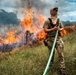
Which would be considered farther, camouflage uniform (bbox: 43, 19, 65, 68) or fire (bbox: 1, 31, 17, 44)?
fire (bbox: 1, 31, 17, 44)

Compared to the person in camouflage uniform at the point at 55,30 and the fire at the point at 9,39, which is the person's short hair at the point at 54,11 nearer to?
the person in camouflage uniform at the point at 55,30

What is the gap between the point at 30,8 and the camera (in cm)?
2922

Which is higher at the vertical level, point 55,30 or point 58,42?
point 55,30

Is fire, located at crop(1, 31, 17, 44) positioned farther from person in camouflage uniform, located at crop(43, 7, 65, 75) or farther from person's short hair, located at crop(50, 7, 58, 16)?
person's short hair, located at crop(50, 7, 58, 16)

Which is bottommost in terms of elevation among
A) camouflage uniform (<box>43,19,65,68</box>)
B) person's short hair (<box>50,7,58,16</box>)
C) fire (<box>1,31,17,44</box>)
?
fire (<box>1,31,17,44</box>)

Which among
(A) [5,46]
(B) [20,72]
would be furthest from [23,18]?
(B) [20,72]

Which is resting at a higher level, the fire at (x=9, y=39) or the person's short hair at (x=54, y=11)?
the person's short hair at (x=54, y=11)

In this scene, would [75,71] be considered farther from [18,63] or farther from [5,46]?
[5,46]

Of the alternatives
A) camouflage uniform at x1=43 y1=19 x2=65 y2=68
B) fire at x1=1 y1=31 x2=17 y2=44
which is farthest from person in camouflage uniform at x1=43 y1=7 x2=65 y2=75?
fire at x1=1 y1=31 x2=17 y2=44

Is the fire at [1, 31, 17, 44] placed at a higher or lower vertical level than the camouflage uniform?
lower

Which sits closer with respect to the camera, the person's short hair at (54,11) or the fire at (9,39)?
the person's short hair at (54,11)

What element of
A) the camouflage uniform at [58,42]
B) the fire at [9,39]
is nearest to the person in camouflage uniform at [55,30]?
the camouflage uniform at [58,42]

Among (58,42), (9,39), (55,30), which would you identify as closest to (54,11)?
(55,30)

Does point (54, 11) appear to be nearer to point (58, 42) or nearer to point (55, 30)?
point (55, 30)
